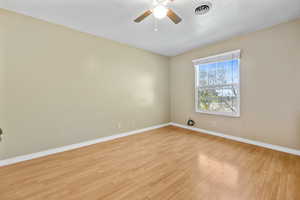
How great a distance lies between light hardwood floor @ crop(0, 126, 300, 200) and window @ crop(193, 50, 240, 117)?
41.4 inches

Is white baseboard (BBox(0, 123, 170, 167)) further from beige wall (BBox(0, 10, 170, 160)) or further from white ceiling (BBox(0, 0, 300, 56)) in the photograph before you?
white ceiling (BBox(0, 0, 300, 56))

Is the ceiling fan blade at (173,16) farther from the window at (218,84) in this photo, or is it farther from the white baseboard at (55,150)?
the white baseboard at (55,150)

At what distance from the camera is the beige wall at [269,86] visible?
227 centimetres

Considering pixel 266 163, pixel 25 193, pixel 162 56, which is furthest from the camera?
pixel 162 56

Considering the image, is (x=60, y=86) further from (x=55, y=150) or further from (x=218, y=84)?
(x=218, y=84)

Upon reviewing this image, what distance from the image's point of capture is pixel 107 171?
1817mm

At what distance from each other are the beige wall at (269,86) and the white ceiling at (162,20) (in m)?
0.27

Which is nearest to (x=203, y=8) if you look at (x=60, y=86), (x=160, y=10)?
(x=160, y=10)

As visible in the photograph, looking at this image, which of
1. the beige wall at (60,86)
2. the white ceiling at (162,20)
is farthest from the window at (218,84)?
the beige wall at (60,86)

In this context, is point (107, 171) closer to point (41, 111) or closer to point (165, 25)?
point (41, 111)

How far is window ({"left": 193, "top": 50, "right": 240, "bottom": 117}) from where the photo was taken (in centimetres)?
298

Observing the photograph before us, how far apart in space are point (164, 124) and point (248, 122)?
2.40m

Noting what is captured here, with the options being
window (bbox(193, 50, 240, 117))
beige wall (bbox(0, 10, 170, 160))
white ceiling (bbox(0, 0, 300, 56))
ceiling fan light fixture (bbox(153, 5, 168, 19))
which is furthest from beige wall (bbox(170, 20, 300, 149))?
beige wall (bbox(0, 10, 170, 160))

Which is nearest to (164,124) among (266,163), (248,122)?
(248,122)
